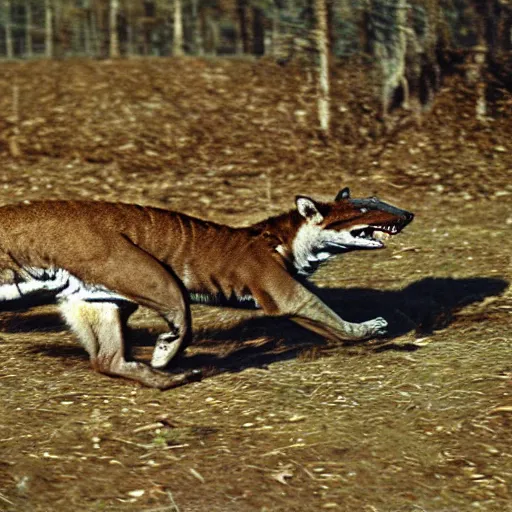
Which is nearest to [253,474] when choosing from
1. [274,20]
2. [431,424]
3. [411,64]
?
[431,424]

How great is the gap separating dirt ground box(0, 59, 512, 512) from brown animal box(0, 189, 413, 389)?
0.35m

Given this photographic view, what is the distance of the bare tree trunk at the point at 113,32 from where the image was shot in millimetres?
17609

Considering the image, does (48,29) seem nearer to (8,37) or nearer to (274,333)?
(8,37)

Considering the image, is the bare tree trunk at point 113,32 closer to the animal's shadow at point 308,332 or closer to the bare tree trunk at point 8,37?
the bare tree trunk at point 8,37

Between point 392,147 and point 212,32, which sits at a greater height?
point 212,32

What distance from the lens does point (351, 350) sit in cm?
806

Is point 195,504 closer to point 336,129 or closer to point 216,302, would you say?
point 216,302

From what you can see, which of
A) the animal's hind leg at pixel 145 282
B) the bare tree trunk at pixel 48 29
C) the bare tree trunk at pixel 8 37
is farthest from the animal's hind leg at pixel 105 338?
the bare tree trunk at pixel 8 37

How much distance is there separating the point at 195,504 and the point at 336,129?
911 cm

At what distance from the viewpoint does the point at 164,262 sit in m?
7.47

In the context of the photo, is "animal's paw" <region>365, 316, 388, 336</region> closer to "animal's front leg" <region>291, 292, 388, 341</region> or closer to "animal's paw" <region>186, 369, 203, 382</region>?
"animal's front leg" <region>291, 292, 388, 341</region>

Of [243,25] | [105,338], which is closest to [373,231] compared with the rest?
[105,338]

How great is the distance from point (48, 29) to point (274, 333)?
10.9 metres

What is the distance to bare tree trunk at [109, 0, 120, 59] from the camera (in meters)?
17.6
